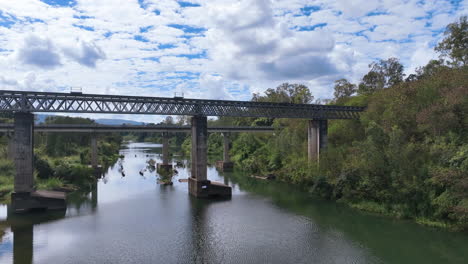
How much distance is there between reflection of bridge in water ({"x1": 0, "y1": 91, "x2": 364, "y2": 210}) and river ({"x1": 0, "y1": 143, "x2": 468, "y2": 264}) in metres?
3.14

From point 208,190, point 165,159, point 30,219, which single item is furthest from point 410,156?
point 165,159

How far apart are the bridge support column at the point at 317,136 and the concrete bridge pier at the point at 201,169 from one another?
53.9ft

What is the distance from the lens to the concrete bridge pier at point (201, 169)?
44844 mm

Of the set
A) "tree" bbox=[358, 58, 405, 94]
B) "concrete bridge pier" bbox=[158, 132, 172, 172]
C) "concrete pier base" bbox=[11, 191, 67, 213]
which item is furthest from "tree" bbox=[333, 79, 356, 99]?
"concrete pier base" bbox=[11, 191, 67, 213]

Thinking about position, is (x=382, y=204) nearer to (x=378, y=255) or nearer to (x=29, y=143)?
(x=378, y=255)

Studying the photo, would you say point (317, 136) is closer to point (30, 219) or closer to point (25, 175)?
point (30, 219)

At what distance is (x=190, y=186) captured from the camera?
47781 mm

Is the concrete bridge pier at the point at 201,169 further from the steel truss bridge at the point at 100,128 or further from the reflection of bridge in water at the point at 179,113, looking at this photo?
the steel truss bridge at the point at 100,128

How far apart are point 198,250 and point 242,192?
82.8 feet

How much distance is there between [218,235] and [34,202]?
2265 centimetres

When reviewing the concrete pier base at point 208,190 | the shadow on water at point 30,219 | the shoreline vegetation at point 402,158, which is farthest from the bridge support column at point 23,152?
the concrete pier base at point 208,190

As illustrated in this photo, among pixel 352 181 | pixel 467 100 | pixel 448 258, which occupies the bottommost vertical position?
pixel 448 258

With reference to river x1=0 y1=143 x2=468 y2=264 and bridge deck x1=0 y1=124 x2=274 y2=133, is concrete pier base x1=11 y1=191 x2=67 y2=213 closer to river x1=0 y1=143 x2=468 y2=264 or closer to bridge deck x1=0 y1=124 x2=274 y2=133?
river x1=0 y1=143 x2=468 y2=264

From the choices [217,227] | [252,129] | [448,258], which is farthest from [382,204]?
[252,129]
